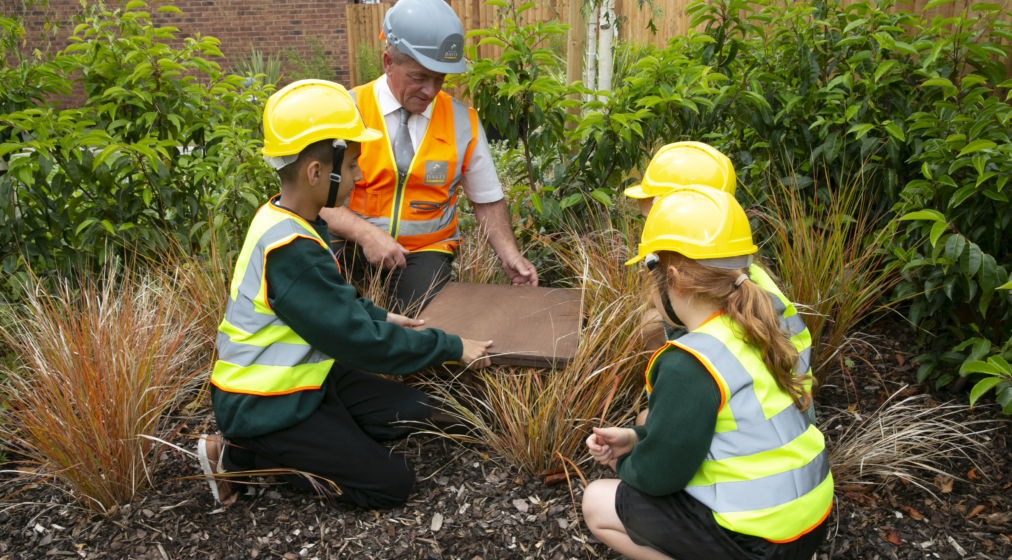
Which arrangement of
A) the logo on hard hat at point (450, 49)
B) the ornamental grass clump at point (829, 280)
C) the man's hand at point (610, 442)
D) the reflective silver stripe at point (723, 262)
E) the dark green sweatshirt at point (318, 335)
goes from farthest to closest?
the logo on hard hat at point (450, 49) < the ornamental grass clump at point (829, 280) < the dark green sweatshirt at point (318, 335) < the man's hand at point (610, 442) < the reflective silver stripe at point (723, 262)

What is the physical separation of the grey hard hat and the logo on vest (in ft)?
1.43

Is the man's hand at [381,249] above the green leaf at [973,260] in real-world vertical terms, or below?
below

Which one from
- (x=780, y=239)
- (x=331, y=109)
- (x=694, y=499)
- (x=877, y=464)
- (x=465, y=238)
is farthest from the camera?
(x=465, y=238)

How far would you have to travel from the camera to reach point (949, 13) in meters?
3.29

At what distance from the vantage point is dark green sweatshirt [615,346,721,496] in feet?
4.90

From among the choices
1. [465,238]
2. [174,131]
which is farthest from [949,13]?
[174,131]

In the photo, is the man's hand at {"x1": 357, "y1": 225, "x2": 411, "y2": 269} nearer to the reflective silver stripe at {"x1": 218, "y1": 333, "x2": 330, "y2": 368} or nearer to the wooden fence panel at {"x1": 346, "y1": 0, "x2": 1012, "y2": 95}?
the reflective silver stripe at {"x1": 218, "y1": 333, "x2": 330, "y2": 368}

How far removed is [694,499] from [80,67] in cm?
340

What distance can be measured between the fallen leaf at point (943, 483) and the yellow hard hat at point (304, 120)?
2.14 m

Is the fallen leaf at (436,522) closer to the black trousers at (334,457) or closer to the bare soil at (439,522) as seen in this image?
the bare soil at (439,522)

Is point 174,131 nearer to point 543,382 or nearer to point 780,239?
point 543,382

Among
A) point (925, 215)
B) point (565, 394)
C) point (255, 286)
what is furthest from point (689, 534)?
point (925, 215)

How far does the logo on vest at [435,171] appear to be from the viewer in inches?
119

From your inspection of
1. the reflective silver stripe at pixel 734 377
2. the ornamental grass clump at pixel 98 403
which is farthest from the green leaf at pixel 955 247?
the ornamental grass clump at pixel 98 403
